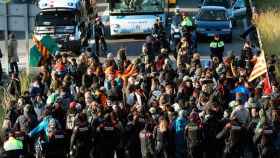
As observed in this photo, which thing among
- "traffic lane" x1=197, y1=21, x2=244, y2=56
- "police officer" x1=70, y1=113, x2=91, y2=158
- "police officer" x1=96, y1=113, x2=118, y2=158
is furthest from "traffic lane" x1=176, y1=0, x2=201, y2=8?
"police officer" x1=70, y1=113, x2=91, y2=158

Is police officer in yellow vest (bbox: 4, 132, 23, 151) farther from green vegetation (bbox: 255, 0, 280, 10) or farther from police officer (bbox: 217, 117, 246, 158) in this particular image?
green vegetation (bbox: 255, 0, 280, 10)

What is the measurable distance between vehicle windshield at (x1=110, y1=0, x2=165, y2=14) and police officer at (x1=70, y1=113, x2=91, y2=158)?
63.5 ft

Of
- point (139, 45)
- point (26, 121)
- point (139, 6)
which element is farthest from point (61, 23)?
point (26, 121)

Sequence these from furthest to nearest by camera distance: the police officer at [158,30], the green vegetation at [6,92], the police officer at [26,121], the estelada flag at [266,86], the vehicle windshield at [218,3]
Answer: the vehicle windshield at [218,3] → the police officer at [158,30] → the green vegetation at [6,92] → the estelada flag at [266,86] → the police officer at [26,121]

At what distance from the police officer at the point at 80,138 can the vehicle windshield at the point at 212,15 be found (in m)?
19.6

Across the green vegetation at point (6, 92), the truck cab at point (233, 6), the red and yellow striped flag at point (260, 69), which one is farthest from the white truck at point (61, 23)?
the red and yellow striped flag at point (260, 69)

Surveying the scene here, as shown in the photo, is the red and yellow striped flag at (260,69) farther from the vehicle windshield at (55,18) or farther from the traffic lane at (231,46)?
the vehicle windshield at (55,18)

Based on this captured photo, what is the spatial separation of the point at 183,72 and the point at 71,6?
40.6 feet

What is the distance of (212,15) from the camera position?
42.4m

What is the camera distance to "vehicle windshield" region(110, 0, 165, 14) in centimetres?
4219

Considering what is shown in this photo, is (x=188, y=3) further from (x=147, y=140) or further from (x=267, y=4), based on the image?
(x=147, y=140)

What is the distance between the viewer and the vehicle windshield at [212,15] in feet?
138

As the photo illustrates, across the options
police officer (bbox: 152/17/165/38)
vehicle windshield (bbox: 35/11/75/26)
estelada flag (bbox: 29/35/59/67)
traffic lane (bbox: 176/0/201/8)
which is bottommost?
estelada flag (bbox: 29/35/59/67)

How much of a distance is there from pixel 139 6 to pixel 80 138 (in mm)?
19809
